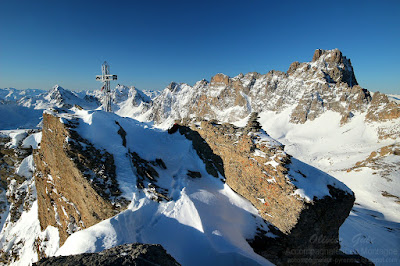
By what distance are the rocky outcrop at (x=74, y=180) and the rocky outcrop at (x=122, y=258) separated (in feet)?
18.2

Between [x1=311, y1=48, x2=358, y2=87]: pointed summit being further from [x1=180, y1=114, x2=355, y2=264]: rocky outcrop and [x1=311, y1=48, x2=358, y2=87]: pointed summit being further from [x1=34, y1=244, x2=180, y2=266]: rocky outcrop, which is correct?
[x1=34, y1=244, x2=180, y2=266]: rocky outcrop

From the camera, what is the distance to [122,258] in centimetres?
415

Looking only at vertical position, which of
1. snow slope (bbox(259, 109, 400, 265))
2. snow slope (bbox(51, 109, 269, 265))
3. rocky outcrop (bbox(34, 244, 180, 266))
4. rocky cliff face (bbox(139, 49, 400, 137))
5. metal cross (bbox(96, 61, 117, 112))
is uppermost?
rocky cliff face (bbox(139, 49, 400, 137))

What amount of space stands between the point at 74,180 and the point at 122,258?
418 inches

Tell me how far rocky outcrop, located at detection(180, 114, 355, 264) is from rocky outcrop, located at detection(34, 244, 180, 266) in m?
8.09

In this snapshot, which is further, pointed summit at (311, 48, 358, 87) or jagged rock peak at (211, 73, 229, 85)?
jagged rock peak at (211, 73, 229, 85)

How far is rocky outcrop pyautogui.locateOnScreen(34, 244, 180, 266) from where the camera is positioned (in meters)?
4.07

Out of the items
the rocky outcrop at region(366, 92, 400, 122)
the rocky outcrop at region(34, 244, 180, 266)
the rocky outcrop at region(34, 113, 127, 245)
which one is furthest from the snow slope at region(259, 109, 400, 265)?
the rocky outcrop at region(34, 113, 127, 245)

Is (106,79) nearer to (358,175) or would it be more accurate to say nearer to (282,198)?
(282,198)

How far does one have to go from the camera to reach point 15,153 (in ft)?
109

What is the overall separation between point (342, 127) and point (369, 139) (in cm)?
2119

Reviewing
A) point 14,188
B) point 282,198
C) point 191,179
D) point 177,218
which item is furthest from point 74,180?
point 14,188

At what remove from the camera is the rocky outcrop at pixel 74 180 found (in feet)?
34.6

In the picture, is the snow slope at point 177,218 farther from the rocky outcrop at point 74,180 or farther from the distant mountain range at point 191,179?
the rocky outcrop at point 74,180
